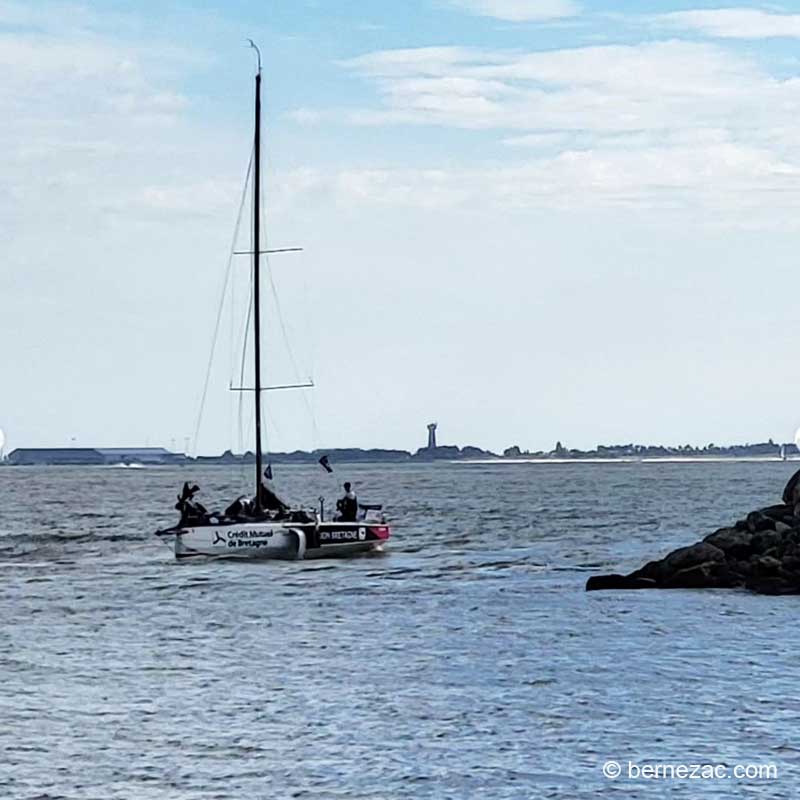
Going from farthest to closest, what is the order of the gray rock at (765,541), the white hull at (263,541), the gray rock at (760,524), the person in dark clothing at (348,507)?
1. the person in dark clothing at (348,507)
2. the white hull at (263,541)
3. the gray rock at (760,524)
4. the gray rock at (765,541)

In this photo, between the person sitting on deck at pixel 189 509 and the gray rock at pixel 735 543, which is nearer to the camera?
the gray rock at pixel 735 543

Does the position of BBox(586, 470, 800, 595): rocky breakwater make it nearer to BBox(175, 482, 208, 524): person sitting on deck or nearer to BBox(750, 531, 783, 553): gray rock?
BBox(750, 531, 783, 553): gray rock

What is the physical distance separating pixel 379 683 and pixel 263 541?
27.1m

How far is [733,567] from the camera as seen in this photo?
150ft

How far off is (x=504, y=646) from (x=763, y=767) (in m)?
12.2

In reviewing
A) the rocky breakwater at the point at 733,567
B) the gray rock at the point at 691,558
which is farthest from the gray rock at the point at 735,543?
the gray rock at the point at 691,558

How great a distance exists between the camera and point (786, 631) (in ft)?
117

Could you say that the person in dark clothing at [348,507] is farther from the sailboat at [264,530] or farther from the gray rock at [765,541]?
the gray rock at [765,541]

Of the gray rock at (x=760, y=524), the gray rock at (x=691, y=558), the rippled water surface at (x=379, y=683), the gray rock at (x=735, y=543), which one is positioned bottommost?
the rippled water surface at (x=379, y=683)

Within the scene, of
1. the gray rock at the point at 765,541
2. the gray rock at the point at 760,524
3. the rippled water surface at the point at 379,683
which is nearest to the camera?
the rippled water surface at the point at 379,683

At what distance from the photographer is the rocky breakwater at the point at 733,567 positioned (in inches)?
1746

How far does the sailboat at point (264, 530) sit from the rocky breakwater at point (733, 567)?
12711mm

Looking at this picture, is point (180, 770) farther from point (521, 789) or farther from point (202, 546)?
point (202, 546)

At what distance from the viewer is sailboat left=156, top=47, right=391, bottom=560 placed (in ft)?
187
